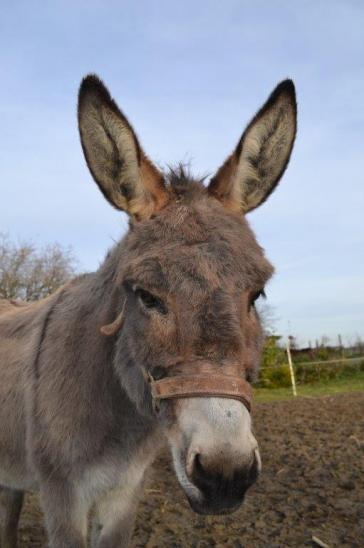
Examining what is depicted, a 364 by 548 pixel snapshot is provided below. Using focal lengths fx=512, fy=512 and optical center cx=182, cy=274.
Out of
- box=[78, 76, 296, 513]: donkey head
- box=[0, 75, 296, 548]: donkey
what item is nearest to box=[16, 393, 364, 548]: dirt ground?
box=[0, 75, 296, 548]: donkey

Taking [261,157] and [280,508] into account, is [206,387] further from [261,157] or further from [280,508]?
[280,508]

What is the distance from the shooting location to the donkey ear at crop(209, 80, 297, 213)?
3.14 m

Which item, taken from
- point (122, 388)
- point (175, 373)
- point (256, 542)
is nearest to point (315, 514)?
point (256, 542)

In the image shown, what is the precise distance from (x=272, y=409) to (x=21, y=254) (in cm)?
2848

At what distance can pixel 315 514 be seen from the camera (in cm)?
549

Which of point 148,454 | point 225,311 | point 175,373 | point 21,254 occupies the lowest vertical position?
point 148,454

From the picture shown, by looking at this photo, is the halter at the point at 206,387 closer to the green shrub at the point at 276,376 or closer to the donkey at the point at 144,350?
the donkey at the point at 144,350

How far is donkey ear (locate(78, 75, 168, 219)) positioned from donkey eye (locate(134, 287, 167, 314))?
0.55 metres

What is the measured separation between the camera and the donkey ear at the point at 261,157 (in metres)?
3.14

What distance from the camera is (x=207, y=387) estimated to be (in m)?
2.18

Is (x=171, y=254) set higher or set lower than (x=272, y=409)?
higher

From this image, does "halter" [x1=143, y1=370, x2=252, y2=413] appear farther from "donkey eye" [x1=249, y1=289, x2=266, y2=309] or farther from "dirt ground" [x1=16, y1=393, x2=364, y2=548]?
"dirt ground" [x1=16, y1=393, x2=364, y2=548]

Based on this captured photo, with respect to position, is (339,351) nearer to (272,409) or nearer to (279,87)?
(272,409)

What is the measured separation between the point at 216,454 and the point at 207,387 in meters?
0.28
